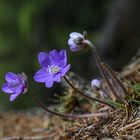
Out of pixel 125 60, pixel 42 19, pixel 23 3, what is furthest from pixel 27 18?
pixel 125 60

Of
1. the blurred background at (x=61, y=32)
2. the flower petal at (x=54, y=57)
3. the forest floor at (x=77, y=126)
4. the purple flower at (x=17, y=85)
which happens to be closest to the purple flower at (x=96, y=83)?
the forest floor at (x=77, y=126)

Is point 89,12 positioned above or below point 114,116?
above

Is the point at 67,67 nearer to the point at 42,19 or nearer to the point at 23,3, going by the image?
the point at 23,3

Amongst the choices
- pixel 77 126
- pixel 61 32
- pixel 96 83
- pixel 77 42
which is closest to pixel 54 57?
pixel 77 42

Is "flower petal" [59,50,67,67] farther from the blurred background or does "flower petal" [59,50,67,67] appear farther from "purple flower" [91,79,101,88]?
the blurred background

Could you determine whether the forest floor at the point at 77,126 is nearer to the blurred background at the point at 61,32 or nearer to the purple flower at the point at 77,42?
the purple flower at the point at 77,42

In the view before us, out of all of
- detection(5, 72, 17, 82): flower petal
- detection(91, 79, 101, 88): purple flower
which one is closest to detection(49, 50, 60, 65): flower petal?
detection(5, 72, 17, 82): flower petal
